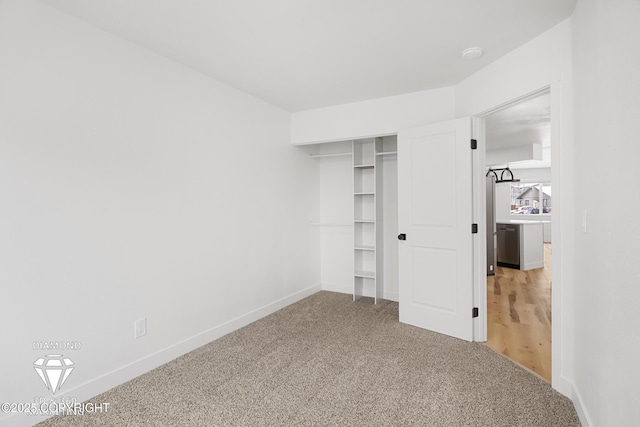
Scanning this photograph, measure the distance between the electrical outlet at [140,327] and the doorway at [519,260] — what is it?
9.95 ft

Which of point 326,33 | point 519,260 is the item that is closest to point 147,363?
point 326,33

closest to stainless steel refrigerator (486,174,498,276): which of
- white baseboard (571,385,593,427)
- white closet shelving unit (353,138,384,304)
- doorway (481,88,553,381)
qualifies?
doorway (481,88,553,381)

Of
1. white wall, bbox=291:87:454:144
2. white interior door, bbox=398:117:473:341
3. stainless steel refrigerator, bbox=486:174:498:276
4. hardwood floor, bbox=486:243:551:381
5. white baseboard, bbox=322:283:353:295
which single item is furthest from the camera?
stainless steel refrigerator, bbox=486:174:498:276

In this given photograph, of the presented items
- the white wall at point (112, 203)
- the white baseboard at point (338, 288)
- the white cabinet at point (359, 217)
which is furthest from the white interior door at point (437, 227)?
the white wall at point (112, 203)

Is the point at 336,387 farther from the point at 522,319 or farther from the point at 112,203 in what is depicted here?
the point at 522,319

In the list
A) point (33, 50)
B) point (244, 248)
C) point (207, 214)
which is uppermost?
point (33, 50)

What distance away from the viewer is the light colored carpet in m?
1.97

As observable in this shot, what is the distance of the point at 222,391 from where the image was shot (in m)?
2.28

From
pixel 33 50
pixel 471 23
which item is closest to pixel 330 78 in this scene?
pixel 471 23

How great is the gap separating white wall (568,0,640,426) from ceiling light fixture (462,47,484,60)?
66cm

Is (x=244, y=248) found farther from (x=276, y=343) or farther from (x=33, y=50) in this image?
(x=33, y=50)

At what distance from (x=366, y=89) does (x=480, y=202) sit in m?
1.67

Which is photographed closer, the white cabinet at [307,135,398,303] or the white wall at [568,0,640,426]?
the white wall at [568,0,640,426]

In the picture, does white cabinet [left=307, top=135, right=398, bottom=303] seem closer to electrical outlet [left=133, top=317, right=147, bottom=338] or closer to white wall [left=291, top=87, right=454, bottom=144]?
white wall [left=291, top=87, right=454, bottom=144]
